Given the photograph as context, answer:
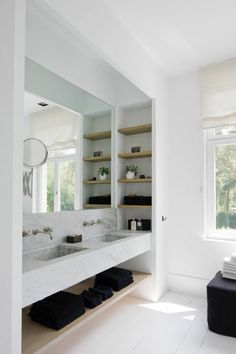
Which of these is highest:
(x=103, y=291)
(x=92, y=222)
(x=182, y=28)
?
(x=182, y=28)

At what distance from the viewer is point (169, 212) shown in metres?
3.19

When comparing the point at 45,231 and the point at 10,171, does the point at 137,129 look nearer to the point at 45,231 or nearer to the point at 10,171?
the point at 45,231

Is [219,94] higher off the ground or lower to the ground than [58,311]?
higher

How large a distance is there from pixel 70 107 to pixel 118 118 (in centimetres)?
77

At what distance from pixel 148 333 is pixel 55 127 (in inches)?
79.3

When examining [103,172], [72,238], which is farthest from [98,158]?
[72,238]

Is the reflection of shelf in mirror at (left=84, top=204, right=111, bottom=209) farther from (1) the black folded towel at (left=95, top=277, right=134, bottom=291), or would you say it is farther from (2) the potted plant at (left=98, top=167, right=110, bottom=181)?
(1) the black folded towel at (left=95, top=277, right=134, bottom=291)

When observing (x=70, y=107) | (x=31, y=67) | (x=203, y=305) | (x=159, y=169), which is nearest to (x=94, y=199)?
(x=159, y=169)

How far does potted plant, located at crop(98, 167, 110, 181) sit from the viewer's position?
9.70 feet

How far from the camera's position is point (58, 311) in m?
1.76

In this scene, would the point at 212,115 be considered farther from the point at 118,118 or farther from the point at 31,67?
the point at 31,67

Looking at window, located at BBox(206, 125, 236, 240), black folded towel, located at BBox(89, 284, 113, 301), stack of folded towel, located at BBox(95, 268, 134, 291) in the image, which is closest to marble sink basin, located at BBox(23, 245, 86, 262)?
black folded towel, located at BBox(89, 284, 113, 301)

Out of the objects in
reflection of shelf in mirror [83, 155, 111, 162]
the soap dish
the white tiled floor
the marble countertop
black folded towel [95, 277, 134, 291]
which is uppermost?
reflection of shelf in mirror [83, 155, 111, 162]

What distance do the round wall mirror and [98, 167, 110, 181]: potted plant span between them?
84 centimetres
